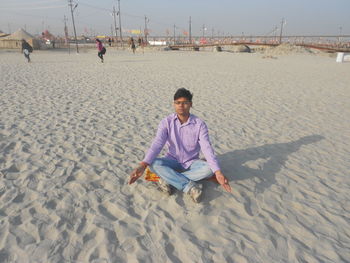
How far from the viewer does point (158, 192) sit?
10.2 ft

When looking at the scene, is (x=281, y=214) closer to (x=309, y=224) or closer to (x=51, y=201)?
(x=309, y=224)

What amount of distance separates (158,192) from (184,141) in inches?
28.0

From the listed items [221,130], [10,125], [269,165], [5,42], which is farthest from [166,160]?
[5,42]

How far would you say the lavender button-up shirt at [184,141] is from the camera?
115 inches

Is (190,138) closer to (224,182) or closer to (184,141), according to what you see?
(184,141)

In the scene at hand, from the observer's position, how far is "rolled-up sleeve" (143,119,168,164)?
2930 millimetres

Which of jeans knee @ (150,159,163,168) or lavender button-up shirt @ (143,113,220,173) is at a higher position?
lavender button-up shirt @ (143,113,220,173)

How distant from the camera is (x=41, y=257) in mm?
2162

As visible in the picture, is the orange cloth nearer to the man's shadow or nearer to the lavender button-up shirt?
the lavender button-up shirt

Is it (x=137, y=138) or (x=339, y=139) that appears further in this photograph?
(x=339, y=139)

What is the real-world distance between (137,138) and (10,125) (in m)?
2.72

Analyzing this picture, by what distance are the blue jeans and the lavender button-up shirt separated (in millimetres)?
93

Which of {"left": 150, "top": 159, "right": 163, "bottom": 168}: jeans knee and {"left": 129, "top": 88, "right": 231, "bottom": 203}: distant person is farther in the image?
{"left": 150, "top": 159, "right": 163, "bottom": 168}: jeans knee

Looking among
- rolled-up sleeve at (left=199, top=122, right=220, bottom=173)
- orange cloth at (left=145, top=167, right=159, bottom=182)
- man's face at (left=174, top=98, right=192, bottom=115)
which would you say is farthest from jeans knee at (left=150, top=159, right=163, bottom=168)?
man's face at (left=174, top=98, right=192, bottom=115)
